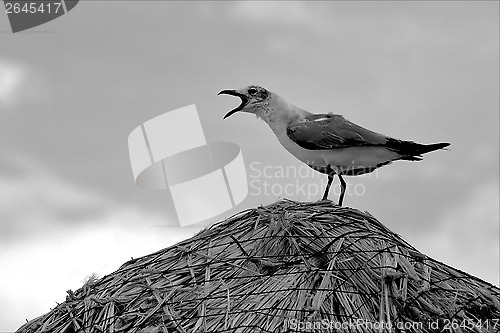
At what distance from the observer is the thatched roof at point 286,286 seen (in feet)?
11.9

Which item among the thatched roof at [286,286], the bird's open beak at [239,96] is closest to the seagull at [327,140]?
the bird's open beak at [239,96]

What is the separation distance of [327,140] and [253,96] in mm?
725

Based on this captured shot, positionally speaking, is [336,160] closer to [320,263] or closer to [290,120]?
[290,120]

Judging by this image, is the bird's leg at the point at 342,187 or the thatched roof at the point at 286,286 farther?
the bird's leg at the point at 342,187

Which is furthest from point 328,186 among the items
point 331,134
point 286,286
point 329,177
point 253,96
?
point 286,286

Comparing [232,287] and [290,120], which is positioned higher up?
[290,120]

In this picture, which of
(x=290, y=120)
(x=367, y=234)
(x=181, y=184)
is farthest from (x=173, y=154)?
(x=367, y=234)

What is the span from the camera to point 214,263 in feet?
13.1

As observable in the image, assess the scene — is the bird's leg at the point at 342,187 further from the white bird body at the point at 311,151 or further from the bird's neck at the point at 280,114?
the bird's neck at the point at 280,114

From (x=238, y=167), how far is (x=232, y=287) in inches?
79.3

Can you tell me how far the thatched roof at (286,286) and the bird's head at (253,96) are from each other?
1445mm

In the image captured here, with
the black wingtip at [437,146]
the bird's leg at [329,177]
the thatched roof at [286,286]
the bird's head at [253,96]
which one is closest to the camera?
the thatched roof at [286,286]

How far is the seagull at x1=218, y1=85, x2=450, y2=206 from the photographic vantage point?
17.7 feet

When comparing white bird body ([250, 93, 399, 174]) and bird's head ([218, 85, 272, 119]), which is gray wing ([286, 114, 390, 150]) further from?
bird's head ([218, 85, 272, 119])
